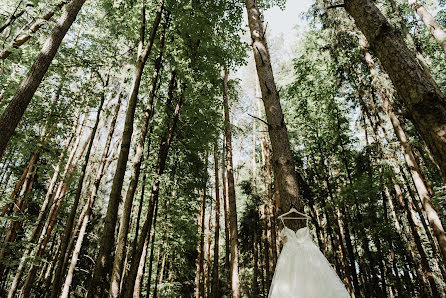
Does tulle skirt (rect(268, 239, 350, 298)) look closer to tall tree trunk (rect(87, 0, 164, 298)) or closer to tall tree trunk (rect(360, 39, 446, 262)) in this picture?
tall tree trunk (rect(87, 0, 164, 298))

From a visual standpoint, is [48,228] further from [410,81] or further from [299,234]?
[410,81]

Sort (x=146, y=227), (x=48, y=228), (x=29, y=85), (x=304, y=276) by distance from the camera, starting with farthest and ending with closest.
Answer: (x=48, y=228) < (x=146, y=227) < (x=29, y=85) < (x=304, y=276)

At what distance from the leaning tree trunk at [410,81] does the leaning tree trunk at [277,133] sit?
1233 mm

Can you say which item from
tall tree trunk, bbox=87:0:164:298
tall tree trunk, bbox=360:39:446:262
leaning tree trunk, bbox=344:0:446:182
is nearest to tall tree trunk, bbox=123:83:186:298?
tall tree trunk, bbox=87:0:164:298

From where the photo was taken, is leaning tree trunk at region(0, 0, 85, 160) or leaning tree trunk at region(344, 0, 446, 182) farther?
leaning tree trunk at region(0, 0, 85, 160)

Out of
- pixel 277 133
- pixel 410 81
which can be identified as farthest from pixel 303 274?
pixel 410 81

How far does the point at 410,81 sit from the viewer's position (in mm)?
1927

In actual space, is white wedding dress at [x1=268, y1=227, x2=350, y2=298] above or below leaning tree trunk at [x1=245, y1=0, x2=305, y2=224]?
below

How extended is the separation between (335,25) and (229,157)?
7545mm

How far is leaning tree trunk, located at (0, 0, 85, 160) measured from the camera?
3905 millimetres

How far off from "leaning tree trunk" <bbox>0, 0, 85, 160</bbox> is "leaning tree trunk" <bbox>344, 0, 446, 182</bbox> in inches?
198

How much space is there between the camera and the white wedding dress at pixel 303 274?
2.16 meters

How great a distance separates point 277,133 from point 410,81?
1428 millimetres

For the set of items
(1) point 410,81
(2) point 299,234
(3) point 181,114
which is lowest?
(2) point 299,234
